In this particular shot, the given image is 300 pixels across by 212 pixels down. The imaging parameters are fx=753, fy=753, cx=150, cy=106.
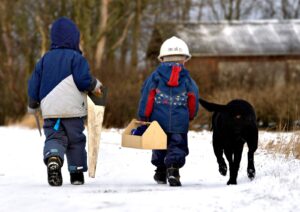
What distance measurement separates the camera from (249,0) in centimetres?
5584

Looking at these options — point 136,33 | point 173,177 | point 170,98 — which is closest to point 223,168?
point 173,177

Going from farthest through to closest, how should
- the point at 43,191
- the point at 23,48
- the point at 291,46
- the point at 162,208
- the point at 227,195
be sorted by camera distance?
the point at 291,46 → the point at 23,48 → the point at 43,191 → the point at 227,195 → the point at 162,208

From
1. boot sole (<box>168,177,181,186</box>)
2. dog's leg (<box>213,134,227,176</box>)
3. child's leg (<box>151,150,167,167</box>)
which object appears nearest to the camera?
boot sole (<box>168,177,181,186</box>)

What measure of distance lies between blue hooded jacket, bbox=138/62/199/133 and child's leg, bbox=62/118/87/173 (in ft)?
2.29

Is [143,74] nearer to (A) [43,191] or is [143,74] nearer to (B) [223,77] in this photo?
(B) [223,77]

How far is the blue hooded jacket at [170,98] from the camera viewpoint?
25.6 feet

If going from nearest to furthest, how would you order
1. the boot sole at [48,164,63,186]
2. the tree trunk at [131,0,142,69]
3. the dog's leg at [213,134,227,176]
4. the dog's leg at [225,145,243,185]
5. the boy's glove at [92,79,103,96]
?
the boot sole at [48,164,63,186]
the dog's leg at [225,145,243,185]
the boy's glove at [92,79,103,96]
the dog's leg at [213,134,227,176]
the tree trunk at [131,0,142,69]

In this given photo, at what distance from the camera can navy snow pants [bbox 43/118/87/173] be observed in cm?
764

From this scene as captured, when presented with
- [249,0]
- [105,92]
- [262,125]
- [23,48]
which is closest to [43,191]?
[105,92]

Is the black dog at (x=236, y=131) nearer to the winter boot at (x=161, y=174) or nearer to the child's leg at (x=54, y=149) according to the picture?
the winter boot at (x=161, y=174)

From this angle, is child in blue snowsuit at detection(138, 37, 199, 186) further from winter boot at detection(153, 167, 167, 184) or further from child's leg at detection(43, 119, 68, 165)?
child's leg at detection(43, 119, 68, 165)

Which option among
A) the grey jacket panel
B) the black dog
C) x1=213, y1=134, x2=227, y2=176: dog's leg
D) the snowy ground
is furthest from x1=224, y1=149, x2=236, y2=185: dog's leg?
the grey jacket panel

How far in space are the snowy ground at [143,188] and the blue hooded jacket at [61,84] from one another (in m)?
0.79

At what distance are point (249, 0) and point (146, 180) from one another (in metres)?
48.5
